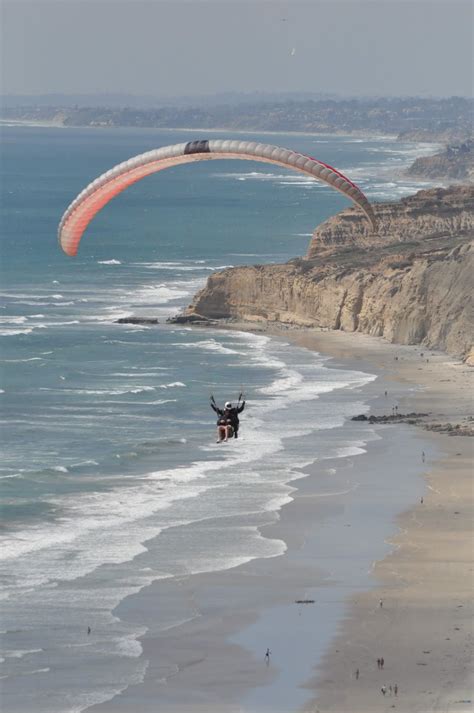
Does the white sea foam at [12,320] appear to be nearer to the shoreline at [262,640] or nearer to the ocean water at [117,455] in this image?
the ocean water at [117,455]

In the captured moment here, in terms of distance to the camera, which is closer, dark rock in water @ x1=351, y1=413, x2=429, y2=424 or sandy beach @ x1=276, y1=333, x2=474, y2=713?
sandy beach @ x1=276, y1=333, x2=474, y2=713

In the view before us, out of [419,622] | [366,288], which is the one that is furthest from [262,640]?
[366,288]

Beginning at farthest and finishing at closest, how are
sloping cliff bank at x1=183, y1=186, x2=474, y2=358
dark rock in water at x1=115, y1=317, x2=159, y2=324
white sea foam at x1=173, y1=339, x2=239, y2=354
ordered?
dark rock in water at x1=115, y1=317, x2=159, y2=324
white sea foam at x1=173, y1=339, x2=239, y2=354
sloping cliff bank at x1=183, y1=186, x2=474, y2=358

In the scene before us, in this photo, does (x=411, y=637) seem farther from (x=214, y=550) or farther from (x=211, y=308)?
(x=211, y=308)

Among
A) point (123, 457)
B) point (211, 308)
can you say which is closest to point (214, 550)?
point (123, 457)

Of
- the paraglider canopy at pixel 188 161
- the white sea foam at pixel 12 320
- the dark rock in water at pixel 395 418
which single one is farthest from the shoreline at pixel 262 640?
the white sea foam at pixel 12 320

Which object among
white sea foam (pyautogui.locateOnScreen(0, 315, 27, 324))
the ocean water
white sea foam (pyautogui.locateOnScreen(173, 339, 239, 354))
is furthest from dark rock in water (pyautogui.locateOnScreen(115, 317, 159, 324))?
white sea foam (pyautogui.locateOnScreen(173, 339, 239, 354))

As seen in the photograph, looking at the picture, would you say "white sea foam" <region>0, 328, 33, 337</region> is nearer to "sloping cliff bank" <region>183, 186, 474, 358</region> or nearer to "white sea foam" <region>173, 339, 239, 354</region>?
"sloping cliff bank" <region>183, 186, 474, 358</region>
